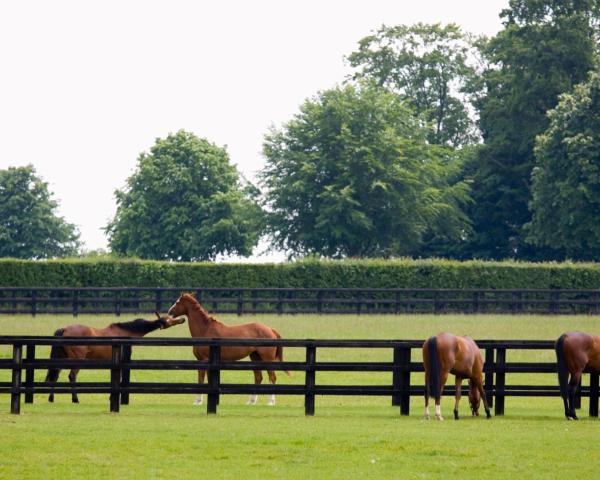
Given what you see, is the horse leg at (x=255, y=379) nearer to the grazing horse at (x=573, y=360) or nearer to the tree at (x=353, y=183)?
the grazing horse at (x=573, y=360)

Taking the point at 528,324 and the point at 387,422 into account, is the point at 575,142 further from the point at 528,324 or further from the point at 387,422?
the point at 387,422

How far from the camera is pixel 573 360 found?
19047mm

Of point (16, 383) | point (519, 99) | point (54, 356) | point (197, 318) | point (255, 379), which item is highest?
point (519, 99)

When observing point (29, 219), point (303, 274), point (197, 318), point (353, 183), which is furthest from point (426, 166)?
point (197, 318)

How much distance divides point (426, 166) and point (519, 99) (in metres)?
6.37

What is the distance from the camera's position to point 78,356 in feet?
75.3

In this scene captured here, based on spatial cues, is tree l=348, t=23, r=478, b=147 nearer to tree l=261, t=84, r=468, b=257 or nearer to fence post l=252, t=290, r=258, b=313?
tree l=261, t=84, r=468, b=257

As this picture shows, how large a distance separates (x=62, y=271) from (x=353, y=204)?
23.0 m

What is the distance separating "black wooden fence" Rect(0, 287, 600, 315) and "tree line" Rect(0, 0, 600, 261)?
1479cm

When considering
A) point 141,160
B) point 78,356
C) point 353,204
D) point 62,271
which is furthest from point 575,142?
point 78,356

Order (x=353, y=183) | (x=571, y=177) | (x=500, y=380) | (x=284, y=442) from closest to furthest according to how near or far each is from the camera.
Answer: (x=284, y=442) → (x=500, y=380) → (x=571, y=177) → (x=353, y=183)

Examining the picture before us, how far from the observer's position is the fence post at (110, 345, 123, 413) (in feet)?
61.5

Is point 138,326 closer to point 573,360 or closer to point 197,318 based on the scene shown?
point 197,318

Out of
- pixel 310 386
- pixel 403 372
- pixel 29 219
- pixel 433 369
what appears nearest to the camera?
pixel 433 369
